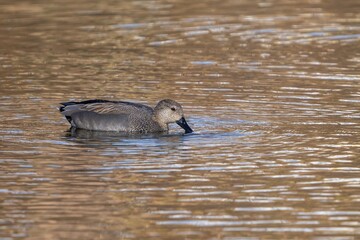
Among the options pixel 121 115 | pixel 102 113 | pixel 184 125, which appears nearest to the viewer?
pixel 184 125

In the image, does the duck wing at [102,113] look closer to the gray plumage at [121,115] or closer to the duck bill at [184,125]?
the gray plumage at [121,115]

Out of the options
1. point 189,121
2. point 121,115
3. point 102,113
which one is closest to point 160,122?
point 189,121

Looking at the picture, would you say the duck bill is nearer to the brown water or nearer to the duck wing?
the brown water

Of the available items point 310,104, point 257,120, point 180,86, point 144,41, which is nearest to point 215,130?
point 257,120

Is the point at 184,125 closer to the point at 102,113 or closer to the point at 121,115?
the point at 121,115

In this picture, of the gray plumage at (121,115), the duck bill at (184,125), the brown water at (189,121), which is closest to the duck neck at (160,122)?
the gray plumage at (121,115)

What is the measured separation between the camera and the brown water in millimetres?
9688

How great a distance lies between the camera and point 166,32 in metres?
21.8

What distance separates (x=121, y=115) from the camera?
14.0 metres

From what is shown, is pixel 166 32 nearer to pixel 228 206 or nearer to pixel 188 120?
pixel 188 120

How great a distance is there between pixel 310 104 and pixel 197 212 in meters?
5.68

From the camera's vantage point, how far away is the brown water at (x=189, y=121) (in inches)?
381

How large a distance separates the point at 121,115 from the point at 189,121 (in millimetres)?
884

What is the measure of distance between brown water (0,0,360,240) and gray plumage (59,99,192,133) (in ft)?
0.72
